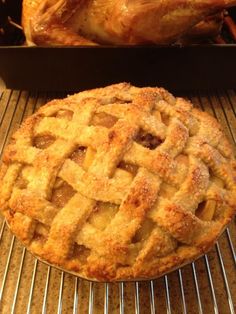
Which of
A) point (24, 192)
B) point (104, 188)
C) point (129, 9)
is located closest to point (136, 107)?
point (104, 188)

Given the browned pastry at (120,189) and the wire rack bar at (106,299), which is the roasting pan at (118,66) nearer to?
the browned pastry at (120,189)

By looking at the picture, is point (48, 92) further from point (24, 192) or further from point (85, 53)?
point (24, 192)

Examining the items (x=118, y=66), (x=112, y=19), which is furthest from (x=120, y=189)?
(x=112, y=19)

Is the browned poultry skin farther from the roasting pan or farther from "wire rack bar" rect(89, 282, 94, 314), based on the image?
"wire rack bar" rect(89, 282, 94, 314)

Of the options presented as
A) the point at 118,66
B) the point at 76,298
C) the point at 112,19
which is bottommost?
the point at 76,298

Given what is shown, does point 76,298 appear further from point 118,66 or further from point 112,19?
point 112,19

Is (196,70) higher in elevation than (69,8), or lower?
lower

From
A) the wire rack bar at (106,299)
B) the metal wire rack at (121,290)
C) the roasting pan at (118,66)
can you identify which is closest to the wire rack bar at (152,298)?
the metal wire rack at (121,290)
